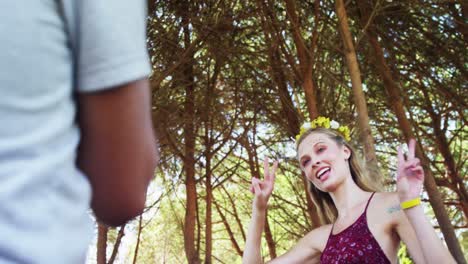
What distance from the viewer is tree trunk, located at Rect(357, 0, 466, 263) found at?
396cm

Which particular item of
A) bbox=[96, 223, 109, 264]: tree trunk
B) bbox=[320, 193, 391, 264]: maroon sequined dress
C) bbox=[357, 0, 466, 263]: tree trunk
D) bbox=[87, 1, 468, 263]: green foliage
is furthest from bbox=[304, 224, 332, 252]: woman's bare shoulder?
bbox=[96, 223, 109, 264]: tree trunk

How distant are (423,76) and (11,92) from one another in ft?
19.3

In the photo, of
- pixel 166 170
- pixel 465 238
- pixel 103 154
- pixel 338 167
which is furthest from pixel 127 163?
pixel 465 238

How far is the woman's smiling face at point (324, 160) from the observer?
2418mm

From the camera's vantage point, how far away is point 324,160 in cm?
245

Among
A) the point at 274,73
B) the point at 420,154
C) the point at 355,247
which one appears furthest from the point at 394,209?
the point at 274,73

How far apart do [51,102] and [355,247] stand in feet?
6.22

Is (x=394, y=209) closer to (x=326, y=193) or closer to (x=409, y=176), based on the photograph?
(x=409, y=176)

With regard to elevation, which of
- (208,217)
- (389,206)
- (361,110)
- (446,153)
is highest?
(446,153)

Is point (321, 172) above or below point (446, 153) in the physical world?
below

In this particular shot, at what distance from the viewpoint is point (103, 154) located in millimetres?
456

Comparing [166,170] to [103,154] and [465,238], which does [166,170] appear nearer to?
[465,238]

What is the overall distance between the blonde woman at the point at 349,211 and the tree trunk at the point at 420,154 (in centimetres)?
169

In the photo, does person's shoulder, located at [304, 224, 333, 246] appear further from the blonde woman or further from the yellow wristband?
the yellow wristband
